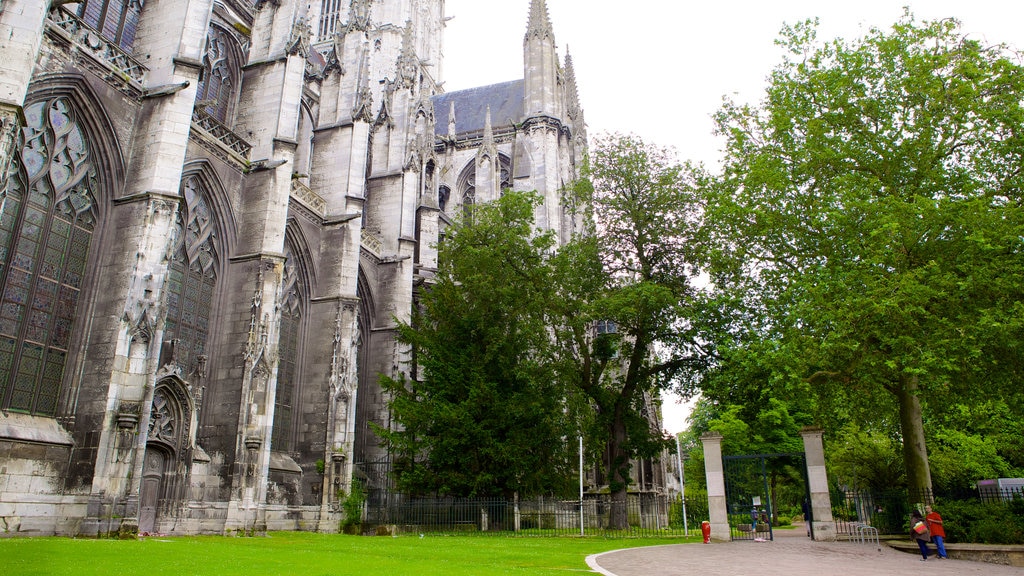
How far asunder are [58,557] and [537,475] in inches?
595

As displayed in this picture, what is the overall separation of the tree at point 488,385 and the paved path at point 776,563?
289 inches

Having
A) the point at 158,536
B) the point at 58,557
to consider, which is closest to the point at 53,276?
the point at 158,536

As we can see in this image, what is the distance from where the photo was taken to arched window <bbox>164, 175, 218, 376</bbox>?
693 inches

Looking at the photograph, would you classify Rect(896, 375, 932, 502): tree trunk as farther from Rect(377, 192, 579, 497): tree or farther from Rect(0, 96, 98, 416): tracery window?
Rect(0, 96, 98, 416): tracery window

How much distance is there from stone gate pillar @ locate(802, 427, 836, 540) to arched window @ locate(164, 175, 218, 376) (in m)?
16.3

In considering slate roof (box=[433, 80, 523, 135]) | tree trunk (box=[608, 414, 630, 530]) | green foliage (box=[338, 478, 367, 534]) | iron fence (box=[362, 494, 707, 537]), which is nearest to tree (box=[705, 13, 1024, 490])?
tree trunk (box=[608, 414, 630, 530])

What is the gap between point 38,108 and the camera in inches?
564

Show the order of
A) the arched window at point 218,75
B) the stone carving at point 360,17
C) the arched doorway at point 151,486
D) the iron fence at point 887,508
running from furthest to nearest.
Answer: the stone carving at point 360,17, the arched window at point 218,75, the iron fence at point 887,508, the arched doorway at point 151,486

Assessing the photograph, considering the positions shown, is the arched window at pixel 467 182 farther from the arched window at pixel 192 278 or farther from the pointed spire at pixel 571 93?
the arched window at pixel 192 278

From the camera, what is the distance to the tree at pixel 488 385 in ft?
70.5

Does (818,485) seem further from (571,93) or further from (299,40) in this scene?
(571,93)

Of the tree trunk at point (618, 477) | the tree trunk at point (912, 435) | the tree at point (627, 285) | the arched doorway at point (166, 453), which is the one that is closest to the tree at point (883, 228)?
the tree trunk at point (912, 435)

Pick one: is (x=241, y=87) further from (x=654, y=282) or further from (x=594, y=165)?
(x=654, y=282)

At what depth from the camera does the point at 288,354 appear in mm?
21875
